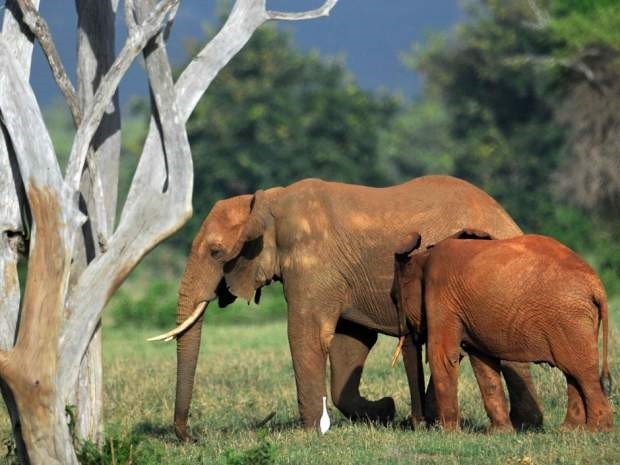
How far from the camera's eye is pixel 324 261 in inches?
458

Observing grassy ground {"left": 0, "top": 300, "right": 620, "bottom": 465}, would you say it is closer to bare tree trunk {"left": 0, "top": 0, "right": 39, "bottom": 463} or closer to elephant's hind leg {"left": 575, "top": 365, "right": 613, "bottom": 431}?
elephant's hind leg {"left": 575, "top": 365, "right": 613, "bottom": 431}

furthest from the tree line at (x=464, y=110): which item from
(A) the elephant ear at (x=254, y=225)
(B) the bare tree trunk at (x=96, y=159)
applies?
(B) the bare tree trunk at (x=96, y=159)

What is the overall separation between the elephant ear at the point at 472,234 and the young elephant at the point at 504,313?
0.03 ft

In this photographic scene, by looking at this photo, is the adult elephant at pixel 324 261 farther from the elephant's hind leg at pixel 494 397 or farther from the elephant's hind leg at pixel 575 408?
the elephant's hind leg at pixel 575 408

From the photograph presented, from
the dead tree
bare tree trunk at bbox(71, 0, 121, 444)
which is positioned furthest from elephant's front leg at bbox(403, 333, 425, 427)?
the dead tree

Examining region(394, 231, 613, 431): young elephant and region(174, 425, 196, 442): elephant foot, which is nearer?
region(394, 231, 613, 431): young elephant

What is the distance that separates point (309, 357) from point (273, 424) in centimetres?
105

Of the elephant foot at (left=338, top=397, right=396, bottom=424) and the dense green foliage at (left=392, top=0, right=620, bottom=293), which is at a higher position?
the dense green foliage at (left=392, top=0, right=620, bottom=293)

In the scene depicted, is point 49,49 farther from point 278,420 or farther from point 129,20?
point 278,420

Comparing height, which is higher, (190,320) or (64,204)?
(64,204)

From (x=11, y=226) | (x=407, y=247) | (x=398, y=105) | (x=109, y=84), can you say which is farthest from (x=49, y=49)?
(x=398, y=105)

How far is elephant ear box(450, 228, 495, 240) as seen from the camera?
36.0 feet

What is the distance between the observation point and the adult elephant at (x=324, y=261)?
11477 millimetres

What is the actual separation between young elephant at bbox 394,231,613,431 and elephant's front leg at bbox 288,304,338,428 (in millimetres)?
809
